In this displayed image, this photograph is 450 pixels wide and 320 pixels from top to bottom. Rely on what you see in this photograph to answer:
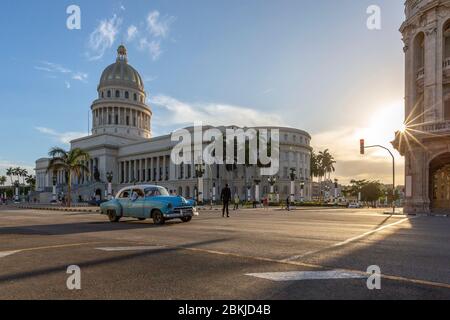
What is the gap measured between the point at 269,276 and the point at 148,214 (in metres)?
11.9

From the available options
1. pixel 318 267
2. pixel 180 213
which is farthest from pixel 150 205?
pixel 318 267

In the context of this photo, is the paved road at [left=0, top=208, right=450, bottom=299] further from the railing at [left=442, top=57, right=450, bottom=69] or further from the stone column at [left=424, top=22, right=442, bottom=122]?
the railing at [left=442, top=57, right=450, bottom=69]

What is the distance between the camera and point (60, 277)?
5727 millimetres

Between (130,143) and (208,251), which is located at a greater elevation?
(130,143)

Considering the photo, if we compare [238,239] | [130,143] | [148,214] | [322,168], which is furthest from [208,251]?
[322,168]

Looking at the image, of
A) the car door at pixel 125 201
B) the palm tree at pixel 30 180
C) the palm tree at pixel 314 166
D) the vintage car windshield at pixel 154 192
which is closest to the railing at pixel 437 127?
the vintage car windshield at pixel 154 192

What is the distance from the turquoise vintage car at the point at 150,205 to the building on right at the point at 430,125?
849 inches

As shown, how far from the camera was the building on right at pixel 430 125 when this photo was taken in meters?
30.2

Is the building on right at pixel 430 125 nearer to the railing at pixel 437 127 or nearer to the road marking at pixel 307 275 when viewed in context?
the railing at pixel 437 127

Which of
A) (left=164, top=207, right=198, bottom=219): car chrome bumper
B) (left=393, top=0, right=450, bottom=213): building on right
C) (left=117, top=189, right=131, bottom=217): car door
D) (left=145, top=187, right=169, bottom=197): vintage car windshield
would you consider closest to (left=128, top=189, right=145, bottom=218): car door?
(left=117, top=189, right=131, bottom=217): car door

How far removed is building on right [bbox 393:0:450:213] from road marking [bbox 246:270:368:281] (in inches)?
1080

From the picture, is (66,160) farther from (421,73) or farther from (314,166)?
(314,166)

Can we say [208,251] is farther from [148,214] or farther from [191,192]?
[191,192]
